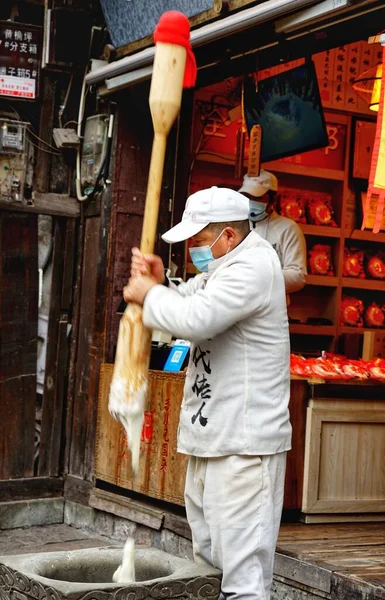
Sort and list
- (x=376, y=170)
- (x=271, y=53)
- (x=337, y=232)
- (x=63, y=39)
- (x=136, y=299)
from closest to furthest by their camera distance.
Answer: (x=136, y=299), (x=376, y=170), (x=271, y=53), (x=63, y=39), (x=337, y=232)

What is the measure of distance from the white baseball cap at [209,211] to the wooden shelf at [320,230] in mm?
5932

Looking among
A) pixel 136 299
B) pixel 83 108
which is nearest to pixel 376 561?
pixel 136 299

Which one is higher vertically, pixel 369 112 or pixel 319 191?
pixel 369 112

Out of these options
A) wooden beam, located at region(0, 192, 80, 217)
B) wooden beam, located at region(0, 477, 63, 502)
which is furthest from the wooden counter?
wooden beam, located at region(0, 192, 80, 217)

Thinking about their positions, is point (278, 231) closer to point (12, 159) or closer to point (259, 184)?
point (259, 184)

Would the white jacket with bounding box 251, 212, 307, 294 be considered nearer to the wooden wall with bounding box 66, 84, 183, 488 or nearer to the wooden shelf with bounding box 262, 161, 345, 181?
the wooden wall with bounding box 66, 84, 183, 488

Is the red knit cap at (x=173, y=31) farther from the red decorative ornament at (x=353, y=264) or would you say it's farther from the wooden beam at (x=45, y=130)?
the red decorative ornament at (x=353, y=264)

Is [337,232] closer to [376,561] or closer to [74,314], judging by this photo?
[74,314]


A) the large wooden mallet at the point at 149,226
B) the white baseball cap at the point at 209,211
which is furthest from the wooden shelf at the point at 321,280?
the large wooden mallet at the point at 149,226

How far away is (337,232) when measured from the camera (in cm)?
1134

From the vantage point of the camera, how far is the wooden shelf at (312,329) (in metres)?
10.8

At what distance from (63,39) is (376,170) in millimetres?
4275

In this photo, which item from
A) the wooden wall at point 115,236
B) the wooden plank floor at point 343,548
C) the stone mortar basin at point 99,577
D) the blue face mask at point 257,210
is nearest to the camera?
the stone mortar basin at point 99,577

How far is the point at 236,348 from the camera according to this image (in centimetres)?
504
